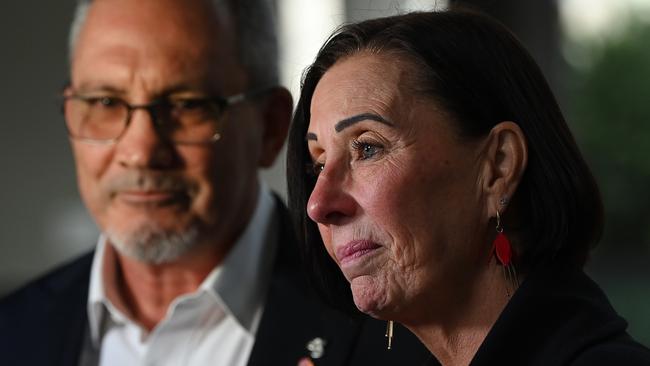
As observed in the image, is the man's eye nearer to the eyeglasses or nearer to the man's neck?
the eyeglasses

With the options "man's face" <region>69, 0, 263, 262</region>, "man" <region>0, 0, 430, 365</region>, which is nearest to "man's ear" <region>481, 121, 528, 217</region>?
"man" <region>0, 0, 430, 365</region>

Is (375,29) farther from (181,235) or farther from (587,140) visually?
(587,140)

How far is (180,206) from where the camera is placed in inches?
88.0

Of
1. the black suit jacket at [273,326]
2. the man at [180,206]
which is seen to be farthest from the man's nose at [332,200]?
the man at [180,206]

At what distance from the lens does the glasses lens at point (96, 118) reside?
2.22 metres

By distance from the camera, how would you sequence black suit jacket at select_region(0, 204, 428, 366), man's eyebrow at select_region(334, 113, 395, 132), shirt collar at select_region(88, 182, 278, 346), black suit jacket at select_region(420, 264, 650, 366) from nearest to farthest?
1. black suit jacket at select_region(420, 264, 650, 366)
2. man's eyebrow at select_region(334, 113, 395, 132)
3. black suit jacket at select_region(0, 204, 428, 366)
4. shirt collar at select_region(88, 182, 278, 346)

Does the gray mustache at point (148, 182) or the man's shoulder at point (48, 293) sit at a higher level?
the gray mustache at point (148, 182)

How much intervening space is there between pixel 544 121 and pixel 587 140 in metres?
1.84

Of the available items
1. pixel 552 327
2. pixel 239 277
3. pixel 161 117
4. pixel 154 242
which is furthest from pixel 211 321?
pixel 552 327

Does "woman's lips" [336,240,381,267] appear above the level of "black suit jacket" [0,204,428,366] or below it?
above

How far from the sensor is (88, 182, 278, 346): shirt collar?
2.29 metres

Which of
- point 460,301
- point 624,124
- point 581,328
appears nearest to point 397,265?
point 460,301

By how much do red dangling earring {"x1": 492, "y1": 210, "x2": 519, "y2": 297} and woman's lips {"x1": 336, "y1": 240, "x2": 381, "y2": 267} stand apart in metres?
Result: 0.16

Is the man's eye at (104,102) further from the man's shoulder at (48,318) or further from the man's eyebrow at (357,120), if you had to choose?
the man's eyebrow at (357,120)
